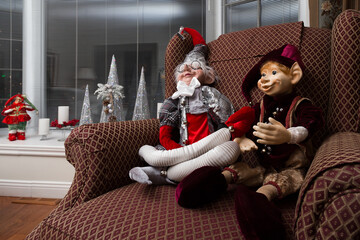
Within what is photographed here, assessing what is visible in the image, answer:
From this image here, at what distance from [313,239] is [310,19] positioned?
73.1 inches

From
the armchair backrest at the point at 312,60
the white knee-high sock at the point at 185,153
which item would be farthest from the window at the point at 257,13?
the white knee-high sock at the point at 185,153

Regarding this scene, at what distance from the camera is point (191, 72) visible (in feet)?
5.20

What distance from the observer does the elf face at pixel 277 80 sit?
4.10 feet

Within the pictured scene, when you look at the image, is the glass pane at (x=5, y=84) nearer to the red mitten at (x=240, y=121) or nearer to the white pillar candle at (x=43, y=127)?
the white pillar candle at (x=43, y=127)

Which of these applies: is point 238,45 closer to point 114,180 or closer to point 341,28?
point 341,28

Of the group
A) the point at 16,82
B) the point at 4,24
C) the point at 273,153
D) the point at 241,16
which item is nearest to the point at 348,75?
the point at 273,153

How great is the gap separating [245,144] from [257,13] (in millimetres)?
1677

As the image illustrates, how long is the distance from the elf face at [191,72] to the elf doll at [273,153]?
0.84 feet

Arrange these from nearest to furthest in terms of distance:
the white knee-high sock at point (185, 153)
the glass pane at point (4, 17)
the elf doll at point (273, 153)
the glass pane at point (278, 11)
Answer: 1. the elf doll at point (273, 153)
2. the white knee-high sock at point (185, 153)
3. the glass pane at point (278, 11)
4. the glass pane at point (4, 17)

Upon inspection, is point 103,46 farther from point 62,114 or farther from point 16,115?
point 16,115

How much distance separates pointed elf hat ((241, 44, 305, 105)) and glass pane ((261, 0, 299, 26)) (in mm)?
1162

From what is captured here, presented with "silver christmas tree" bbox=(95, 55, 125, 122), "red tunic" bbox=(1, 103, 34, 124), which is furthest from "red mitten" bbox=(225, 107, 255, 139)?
"red tunic" bbox=(1, 103, 34, 124)

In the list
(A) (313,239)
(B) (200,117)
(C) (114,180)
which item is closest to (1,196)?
(C) (114,180)

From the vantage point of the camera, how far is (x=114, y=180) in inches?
46.8
